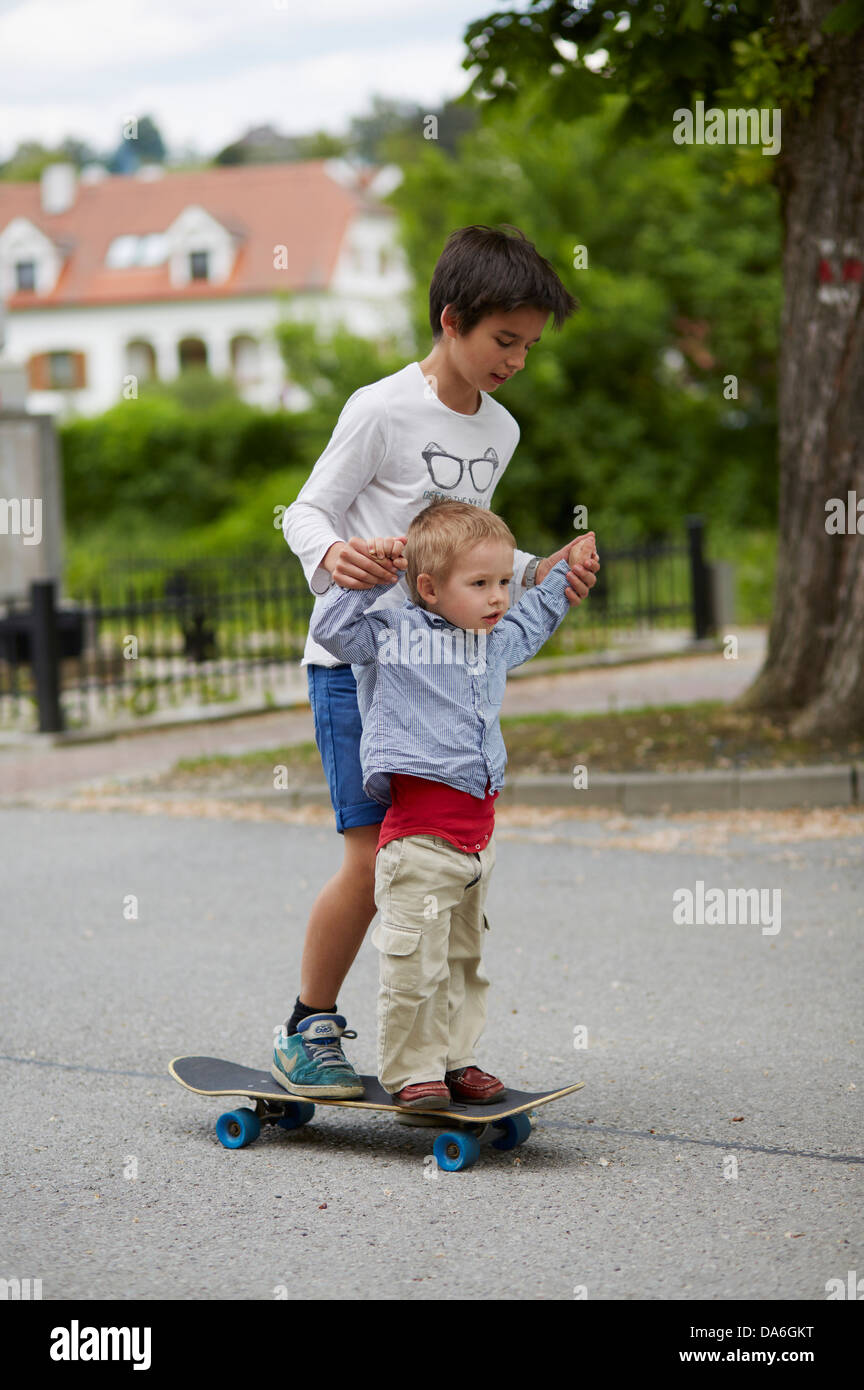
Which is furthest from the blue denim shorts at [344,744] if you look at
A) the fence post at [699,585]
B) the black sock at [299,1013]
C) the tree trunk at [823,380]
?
the fence post at [699,585]

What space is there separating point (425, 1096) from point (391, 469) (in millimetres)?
1318

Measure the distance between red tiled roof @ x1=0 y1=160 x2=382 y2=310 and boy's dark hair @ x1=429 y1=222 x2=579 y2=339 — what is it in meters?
51.6

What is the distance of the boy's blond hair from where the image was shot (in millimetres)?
3309

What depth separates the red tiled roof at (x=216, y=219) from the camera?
54781 millimetres

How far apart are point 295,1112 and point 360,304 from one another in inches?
2106

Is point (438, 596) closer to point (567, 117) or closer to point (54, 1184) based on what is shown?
point (54, 1184)

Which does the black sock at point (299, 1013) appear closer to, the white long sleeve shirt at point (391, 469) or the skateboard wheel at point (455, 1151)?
the skateboard wheel at point (455, 1151)

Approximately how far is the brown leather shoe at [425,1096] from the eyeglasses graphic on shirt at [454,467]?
1.26 m

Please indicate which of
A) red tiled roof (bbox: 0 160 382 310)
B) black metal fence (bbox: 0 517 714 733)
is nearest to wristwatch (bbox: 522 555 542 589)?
black metal fence (bbox: 0 517 714 733)

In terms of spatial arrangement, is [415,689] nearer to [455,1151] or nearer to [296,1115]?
[455,1151]

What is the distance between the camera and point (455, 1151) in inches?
136

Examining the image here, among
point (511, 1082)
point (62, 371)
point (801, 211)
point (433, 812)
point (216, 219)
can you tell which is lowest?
point (511, 1082)

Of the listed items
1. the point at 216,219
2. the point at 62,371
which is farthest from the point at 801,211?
the point at 62,371

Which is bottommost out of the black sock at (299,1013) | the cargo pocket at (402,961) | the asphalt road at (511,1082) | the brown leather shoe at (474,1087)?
the asphalt road at (511,1082)
